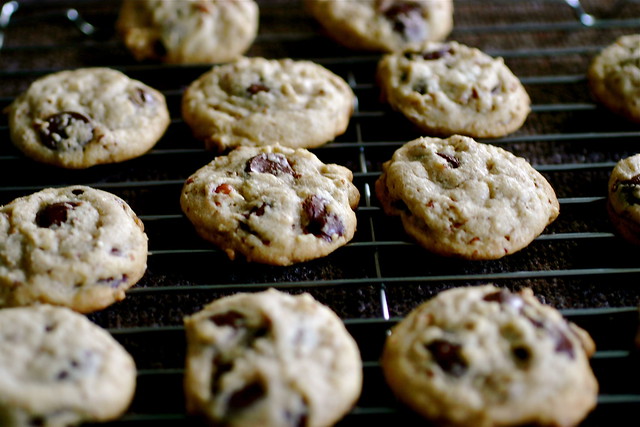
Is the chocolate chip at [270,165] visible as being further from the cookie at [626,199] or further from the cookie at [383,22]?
the cookie at [626,199]

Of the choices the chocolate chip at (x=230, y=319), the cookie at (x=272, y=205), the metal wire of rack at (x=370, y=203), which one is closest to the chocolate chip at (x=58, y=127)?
the metal wire of rack at (x=370, y=203)

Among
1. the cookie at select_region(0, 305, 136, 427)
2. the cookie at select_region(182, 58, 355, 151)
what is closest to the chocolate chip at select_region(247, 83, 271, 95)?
the cookie at select_region(182, 58, 355, 151)

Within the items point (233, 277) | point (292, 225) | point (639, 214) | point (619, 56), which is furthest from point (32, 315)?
point (619, 56)

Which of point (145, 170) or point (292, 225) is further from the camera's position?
point (145, 170)

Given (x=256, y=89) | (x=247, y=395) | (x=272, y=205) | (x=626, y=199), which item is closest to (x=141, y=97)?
(x=256, y=89)

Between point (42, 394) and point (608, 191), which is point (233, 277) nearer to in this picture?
point (42, 394)

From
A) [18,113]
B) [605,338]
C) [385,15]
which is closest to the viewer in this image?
[605,338]

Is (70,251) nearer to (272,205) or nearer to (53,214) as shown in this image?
(53,214)
